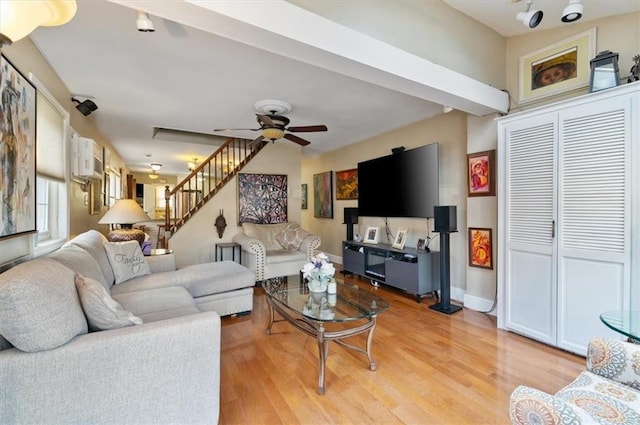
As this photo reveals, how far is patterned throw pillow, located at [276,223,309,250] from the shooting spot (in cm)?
486

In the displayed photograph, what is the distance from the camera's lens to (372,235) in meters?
4.79

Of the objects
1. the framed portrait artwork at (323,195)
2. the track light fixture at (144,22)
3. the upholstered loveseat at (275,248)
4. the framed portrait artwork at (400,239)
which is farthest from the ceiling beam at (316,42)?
the framed portrait artwork at (323,195)

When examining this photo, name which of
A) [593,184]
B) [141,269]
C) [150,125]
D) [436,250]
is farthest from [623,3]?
[150,125]

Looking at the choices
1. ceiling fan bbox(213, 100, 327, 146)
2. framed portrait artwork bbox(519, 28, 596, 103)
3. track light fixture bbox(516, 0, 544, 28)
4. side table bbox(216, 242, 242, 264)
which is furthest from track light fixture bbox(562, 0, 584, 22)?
side table bbox(216, 242, 242, 264)

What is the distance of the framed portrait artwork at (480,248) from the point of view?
10.4 feet

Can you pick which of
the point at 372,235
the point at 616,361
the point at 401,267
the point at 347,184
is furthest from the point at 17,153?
the point at 347,184

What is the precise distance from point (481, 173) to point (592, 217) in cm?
114

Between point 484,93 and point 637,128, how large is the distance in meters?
1.11

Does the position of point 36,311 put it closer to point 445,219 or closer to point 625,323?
point 625,323

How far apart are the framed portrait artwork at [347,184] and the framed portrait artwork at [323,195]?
26 cm

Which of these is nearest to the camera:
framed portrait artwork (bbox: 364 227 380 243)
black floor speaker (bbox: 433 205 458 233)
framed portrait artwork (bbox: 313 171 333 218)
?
black floor speaker (bbox: 433 205 458 233)

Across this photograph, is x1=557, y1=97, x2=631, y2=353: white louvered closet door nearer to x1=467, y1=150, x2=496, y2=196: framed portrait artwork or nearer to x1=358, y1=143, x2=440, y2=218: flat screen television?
x1=467, y1=150, x2=496, y2=196: framed portrait artwork

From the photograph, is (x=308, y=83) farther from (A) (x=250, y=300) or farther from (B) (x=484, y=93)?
(A) (x=250, y=300)

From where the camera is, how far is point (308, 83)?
9.68ft
